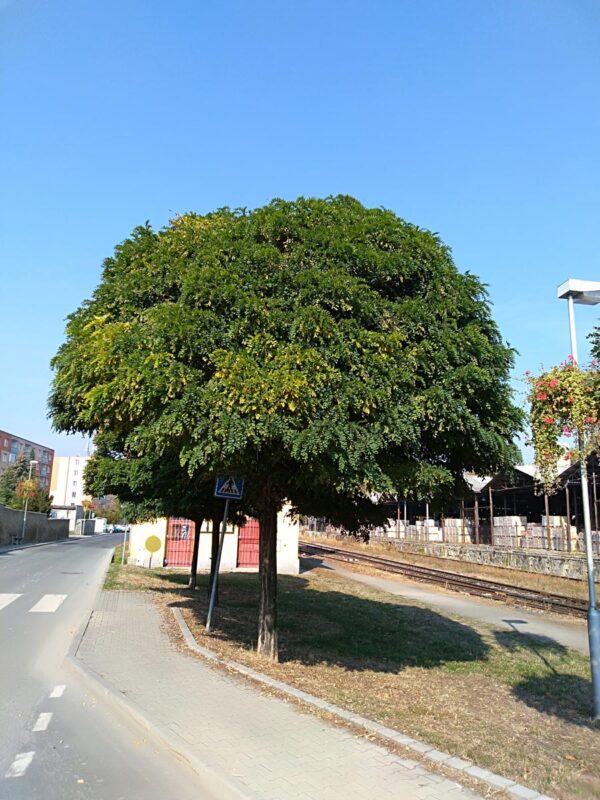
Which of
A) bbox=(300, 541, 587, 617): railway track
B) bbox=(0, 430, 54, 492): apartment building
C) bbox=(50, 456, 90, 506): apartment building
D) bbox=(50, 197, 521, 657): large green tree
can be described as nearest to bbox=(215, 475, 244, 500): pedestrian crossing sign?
bbox=(50, 197, 521, 657): large green tree

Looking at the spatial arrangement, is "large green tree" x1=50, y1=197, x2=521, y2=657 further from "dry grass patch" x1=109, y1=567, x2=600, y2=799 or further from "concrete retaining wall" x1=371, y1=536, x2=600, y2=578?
"concrete retaining wall" x1=371, y1=536, x2=600, y2=578

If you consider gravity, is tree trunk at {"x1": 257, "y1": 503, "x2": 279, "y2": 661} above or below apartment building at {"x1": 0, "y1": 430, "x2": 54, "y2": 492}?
below

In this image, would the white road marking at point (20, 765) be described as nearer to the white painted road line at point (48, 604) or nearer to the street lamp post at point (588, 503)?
the street lamp post at point (588, 503)

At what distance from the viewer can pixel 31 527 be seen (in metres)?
53.5

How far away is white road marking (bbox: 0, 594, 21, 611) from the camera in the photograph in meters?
14.7

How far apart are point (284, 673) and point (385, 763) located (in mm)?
3429

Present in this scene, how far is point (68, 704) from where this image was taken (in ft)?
22.2

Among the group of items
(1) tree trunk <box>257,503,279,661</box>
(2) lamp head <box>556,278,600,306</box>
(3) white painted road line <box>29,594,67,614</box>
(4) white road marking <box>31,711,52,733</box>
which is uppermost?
(2) lamp head <box>556,278,600,306</box>

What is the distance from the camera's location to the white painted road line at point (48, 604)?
45.7 ft

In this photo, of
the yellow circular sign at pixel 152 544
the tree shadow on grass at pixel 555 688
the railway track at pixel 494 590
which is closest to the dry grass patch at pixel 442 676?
the tree shadow on grass at pixel 555 688

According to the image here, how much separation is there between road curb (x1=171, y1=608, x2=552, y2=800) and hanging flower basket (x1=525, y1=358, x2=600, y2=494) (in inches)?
116

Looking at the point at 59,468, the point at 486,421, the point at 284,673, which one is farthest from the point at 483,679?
the point at 59,468

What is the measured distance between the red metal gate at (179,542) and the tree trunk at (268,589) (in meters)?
20.9

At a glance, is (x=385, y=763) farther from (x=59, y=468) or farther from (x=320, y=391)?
(x=59, y=468)
